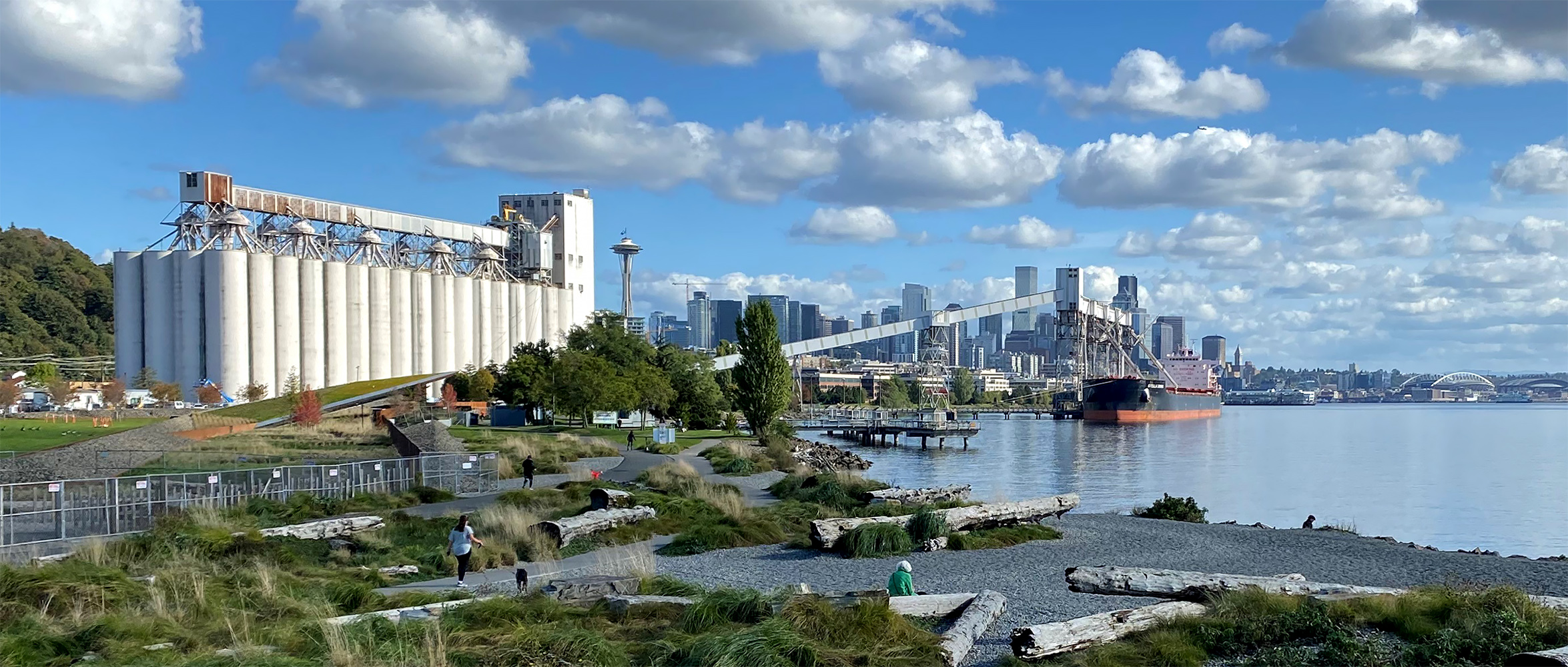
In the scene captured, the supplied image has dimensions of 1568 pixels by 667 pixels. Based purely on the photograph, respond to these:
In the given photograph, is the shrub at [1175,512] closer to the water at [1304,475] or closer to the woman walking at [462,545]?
the water at [1304,475]

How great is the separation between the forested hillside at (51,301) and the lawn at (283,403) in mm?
56759

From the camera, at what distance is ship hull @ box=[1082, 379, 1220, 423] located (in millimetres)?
132375

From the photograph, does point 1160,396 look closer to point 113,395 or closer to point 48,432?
point 113,395

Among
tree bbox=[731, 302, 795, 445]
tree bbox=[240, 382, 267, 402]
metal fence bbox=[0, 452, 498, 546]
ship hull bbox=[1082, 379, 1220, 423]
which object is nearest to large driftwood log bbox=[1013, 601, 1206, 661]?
metal fence bbox=[0, 452, 498, 546]

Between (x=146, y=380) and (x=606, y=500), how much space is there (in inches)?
3097

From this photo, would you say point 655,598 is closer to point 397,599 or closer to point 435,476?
point 397,599

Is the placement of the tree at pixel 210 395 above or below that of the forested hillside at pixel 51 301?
below

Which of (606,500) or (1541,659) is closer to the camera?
(1541,659)

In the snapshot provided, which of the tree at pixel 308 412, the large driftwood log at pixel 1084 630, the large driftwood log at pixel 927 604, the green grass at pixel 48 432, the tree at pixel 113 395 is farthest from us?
the tree at pixel 113 395

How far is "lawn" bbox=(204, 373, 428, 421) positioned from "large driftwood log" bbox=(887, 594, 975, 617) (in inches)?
2173

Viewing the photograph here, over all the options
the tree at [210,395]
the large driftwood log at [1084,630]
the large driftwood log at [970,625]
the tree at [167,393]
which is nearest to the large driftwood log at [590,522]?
the large driftwood log at [970,625]

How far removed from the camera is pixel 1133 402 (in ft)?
434

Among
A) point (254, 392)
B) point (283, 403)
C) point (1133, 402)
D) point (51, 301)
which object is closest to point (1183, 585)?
point (283, 403)

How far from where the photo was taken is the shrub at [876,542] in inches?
842
